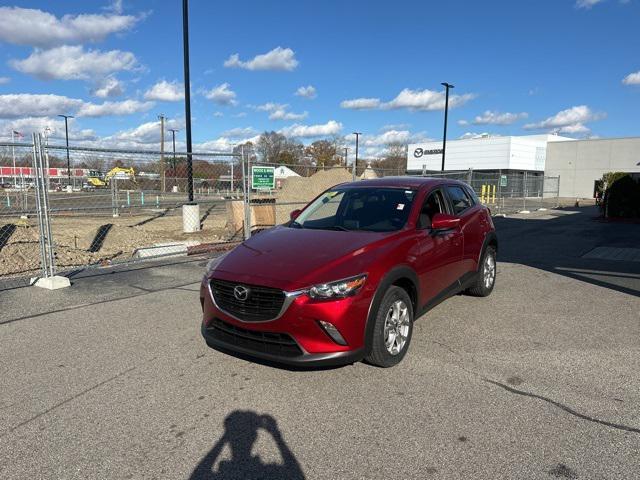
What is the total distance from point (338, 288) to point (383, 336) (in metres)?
0.65

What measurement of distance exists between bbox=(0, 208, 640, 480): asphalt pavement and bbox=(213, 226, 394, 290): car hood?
2.95 ft

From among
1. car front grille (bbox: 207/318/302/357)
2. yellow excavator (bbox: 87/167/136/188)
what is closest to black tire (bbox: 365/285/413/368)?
car front grille (bbox: 207/318/302/357)

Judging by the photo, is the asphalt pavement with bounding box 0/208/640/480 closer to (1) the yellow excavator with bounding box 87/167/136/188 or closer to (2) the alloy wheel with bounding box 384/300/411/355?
(2) the alloy wheel with bounding box 384/300/411/355

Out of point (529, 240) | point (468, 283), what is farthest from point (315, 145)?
point (468, 283)

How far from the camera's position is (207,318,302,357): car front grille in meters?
3.64

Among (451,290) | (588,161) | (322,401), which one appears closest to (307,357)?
(322,401)

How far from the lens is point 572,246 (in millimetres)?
11617

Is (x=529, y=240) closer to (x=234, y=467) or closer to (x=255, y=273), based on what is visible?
(x=255, y=273)

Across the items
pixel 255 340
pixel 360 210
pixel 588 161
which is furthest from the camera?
pixel 588 161

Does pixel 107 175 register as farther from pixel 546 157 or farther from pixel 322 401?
pixel 546 157

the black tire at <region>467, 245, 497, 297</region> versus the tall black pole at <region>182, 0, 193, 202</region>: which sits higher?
Answer: the tall black pole at <region>182, 0, 193, 202</region>

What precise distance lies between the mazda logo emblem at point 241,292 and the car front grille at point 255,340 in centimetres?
26

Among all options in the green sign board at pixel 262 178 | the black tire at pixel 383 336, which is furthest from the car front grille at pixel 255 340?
the green sign board at pixel 262 178

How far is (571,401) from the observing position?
3.57 m
